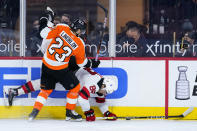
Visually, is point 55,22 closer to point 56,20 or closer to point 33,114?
point 56,20

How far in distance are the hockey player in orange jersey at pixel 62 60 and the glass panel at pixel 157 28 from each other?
21.1 inches

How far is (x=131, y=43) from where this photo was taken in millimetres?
5387

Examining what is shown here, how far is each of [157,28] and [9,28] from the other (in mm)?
1896

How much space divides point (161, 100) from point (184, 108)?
31 cm

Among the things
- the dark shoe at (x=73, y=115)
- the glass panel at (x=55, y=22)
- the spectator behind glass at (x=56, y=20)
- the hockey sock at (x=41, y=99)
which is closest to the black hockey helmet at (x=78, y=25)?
the glass panel at (x=55, y=22)

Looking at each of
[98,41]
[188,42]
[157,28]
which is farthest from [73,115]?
[188,42]

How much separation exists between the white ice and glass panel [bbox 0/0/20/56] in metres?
0.91

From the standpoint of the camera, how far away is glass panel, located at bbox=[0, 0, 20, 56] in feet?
17.7

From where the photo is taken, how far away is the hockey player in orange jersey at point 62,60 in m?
5.02

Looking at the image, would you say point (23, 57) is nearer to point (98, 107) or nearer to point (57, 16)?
point (57, 16)

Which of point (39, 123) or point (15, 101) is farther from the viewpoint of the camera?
point (15, 101)

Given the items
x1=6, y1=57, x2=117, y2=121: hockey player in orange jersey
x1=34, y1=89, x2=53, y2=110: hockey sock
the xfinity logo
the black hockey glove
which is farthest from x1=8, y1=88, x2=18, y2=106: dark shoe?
the black hockey glove

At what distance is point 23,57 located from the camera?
5.40m

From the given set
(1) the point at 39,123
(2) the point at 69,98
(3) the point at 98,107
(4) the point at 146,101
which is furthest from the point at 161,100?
(1) the point at 39,123
